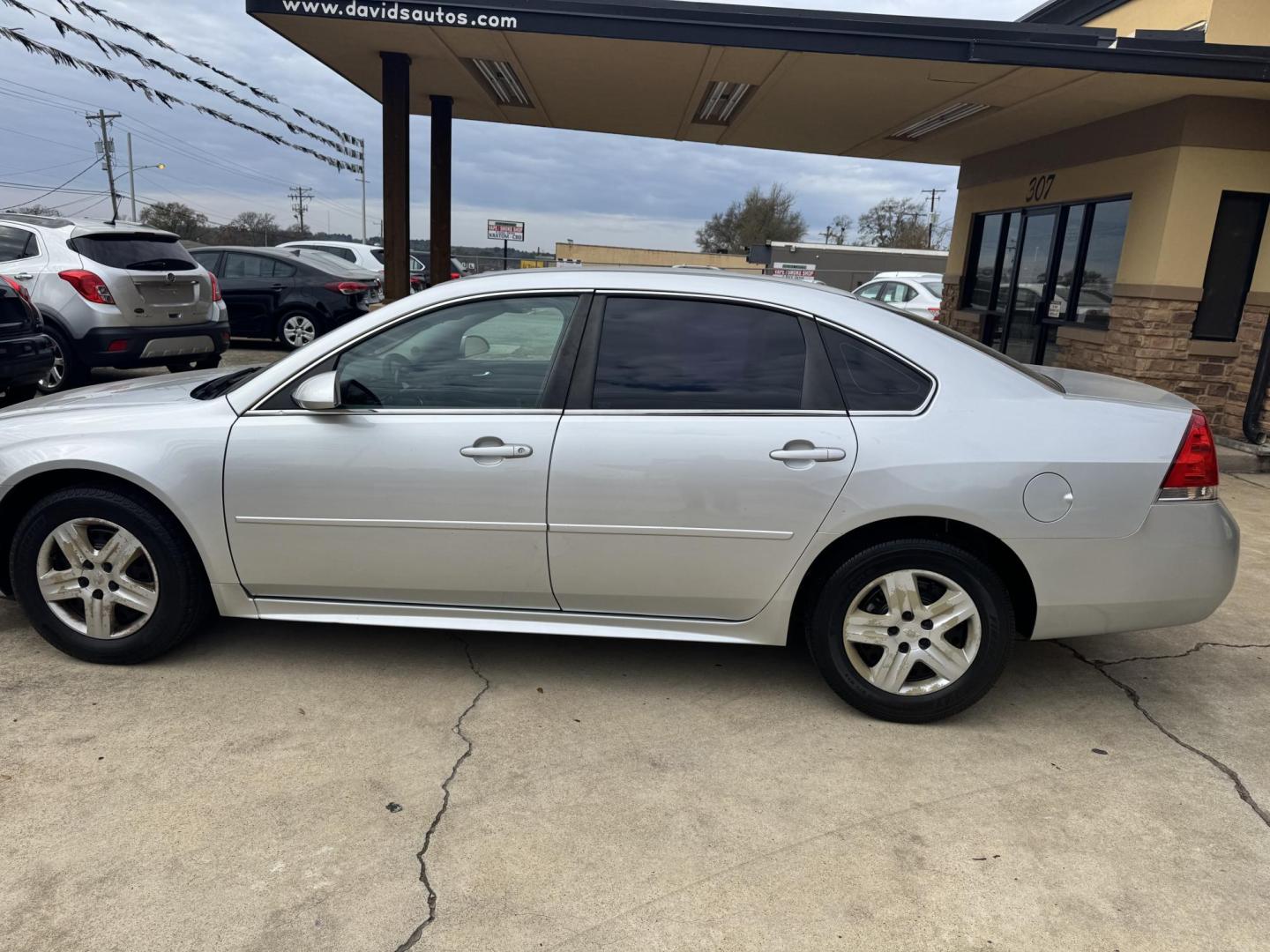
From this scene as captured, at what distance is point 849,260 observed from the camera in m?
34.4

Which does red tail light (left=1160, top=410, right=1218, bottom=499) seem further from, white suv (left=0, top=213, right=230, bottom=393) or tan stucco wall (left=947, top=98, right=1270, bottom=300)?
white suv (left=0, top=213, right=230, bottom=393)

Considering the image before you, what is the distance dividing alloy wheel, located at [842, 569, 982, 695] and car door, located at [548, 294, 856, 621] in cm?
34

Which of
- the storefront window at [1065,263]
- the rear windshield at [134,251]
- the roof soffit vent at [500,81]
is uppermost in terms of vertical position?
the roof soffit vent at [500,81]

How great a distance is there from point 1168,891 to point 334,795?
8.13ft

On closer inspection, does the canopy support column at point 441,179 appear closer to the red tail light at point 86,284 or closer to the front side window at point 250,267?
the front side window at point 250,267

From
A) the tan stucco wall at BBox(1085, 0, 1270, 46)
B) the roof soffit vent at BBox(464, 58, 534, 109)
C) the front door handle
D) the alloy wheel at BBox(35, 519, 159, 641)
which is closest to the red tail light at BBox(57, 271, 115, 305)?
the roof soffit vent at BBox(464, 58, 534, 109)

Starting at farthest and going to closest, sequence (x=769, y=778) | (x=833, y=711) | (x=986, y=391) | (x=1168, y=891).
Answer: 1. (x=833, y=711)
2. (x=986, y=391)
3. (x=769, y=778)
4. (x=1168, y=891)

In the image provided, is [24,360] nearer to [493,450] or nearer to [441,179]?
[441,179]

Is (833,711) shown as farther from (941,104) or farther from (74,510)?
(941,104)

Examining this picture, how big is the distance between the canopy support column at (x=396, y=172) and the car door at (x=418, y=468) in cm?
576

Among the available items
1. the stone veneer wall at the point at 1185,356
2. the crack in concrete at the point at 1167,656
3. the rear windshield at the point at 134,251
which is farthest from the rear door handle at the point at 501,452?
the stone veneer wall at the point at 1185,356

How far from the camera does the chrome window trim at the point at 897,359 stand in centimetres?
309

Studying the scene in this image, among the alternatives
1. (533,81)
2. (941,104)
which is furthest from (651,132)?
(941,104)

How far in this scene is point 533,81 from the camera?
8.77 meters
